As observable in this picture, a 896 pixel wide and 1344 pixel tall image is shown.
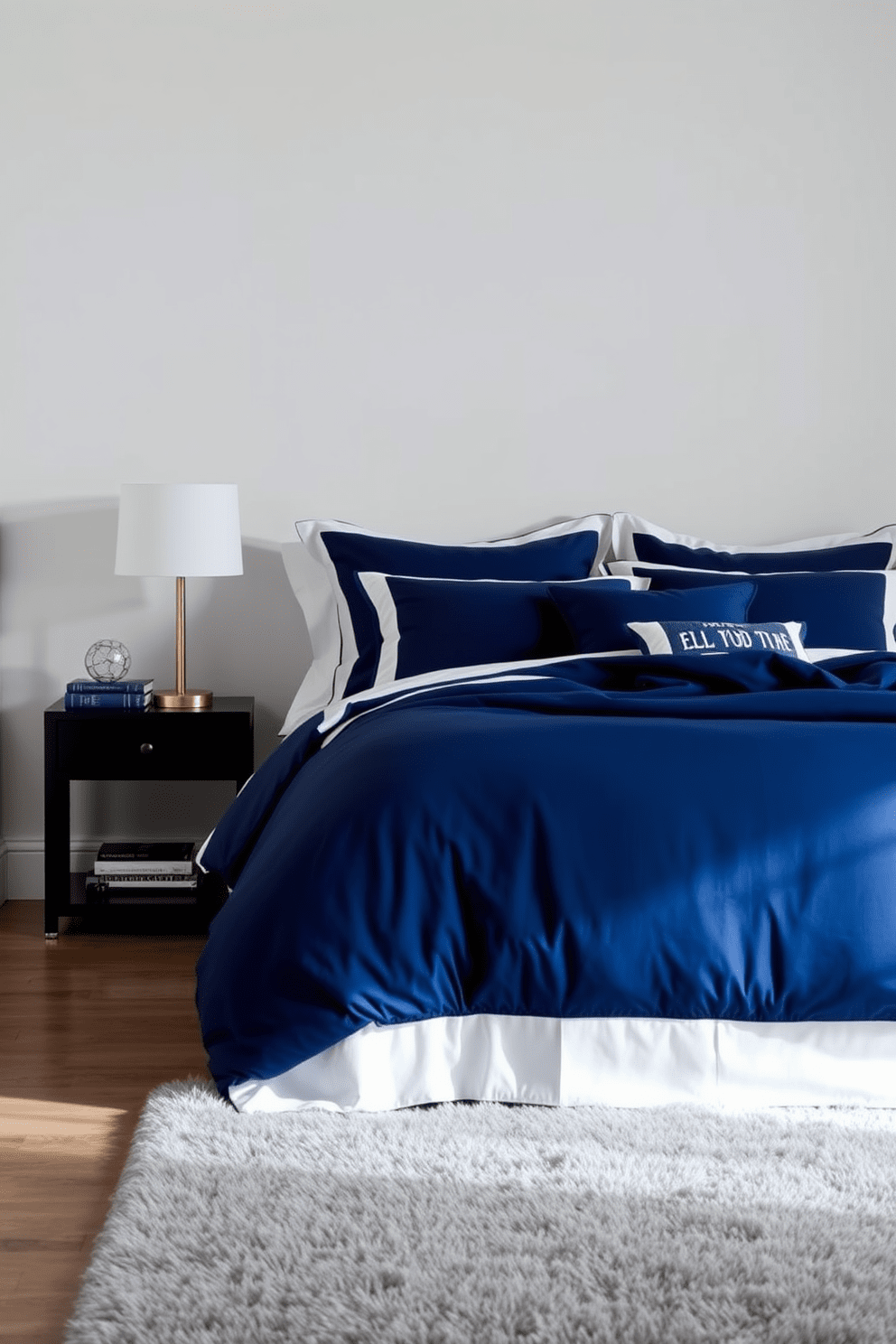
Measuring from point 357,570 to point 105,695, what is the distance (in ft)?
Answer: 2.68

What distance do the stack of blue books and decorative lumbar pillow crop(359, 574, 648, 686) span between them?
72cm

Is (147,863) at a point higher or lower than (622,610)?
lower

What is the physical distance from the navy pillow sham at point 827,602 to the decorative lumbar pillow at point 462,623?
345 mm

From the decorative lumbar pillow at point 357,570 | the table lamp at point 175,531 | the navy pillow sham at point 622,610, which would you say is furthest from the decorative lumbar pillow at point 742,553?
the table lamp at point 175,531

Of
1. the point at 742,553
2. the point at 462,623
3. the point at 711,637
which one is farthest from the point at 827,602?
the point at 462,623

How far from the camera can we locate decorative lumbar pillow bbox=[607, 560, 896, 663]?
377cm

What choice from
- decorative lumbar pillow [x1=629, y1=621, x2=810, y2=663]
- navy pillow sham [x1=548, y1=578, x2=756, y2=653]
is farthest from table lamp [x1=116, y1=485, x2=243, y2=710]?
decorative lumbar pillow [x1=629, y1=621, x2=810, y2=663]

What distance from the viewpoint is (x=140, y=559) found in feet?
12.4

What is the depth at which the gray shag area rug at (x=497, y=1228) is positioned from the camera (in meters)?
1.73

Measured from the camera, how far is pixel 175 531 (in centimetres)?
378

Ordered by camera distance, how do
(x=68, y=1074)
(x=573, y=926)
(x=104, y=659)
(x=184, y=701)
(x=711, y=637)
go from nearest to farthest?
(x=573, y=926) < (x=68, y=1074) < (x=711, y=637) < (x=184, y=701) < (x=104, y=659)

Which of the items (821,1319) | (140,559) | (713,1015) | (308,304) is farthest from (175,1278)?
(308,304)

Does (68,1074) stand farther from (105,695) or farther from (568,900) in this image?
(105,695)

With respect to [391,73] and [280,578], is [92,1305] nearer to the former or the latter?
[280,578]
